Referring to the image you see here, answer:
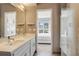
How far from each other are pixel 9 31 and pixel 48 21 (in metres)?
0.40

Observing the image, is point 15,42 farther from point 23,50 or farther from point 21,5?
point 21,5

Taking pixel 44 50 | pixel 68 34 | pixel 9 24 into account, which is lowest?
pixel 44 50

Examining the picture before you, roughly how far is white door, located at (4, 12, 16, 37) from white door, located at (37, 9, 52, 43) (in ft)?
0.79

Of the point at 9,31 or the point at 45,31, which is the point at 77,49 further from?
the point at 9,31

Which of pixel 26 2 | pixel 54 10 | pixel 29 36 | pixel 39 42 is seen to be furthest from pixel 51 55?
pixel 26 2

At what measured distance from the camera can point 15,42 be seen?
4.37 ft

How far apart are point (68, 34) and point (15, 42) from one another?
521 millimetres

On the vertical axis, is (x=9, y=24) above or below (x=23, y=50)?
above

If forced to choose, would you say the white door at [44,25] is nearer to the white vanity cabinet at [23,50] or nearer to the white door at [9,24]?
the white vanity cabinet at [23,50]

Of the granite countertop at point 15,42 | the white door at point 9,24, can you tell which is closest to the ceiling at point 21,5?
the white door at point 9,24

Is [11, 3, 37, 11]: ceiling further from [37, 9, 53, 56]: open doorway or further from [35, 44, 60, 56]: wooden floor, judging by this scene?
[35, 44, 60, 56]: wooden floor

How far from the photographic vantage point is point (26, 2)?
1227 millimetres

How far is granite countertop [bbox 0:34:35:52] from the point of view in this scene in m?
1.29

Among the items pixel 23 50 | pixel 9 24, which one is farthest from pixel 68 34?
pixel 9 24
